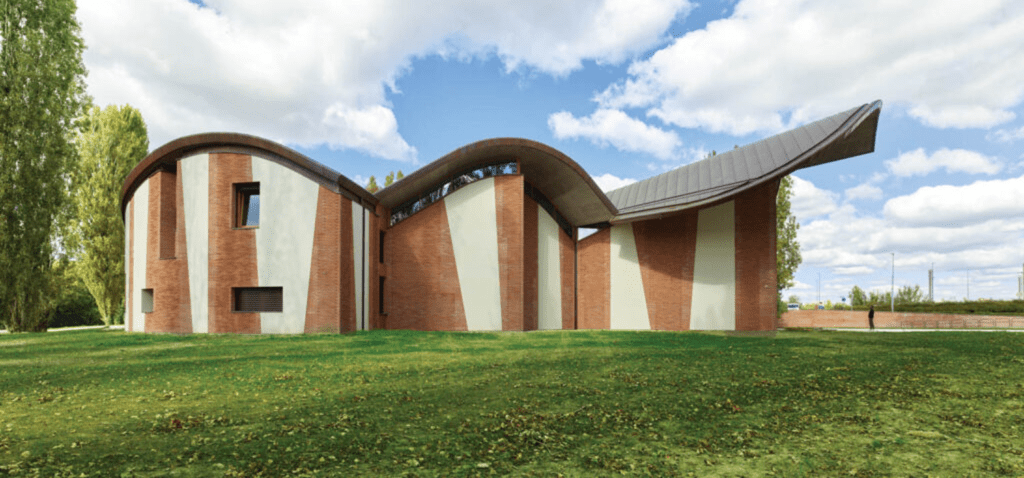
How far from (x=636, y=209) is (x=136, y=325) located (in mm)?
26148

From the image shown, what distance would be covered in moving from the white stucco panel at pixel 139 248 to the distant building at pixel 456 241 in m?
0.11

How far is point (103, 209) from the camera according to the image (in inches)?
1247

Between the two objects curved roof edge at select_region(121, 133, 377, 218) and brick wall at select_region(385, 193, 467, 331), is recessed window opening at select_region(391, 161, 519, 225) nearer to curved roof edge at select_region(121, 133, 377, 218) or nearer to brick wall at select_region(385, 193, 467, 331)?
brick wall at select_region(385, 193, 467, 331)

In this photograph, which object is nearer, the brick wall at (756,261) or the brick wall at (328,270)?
the brick wall at (328,270)

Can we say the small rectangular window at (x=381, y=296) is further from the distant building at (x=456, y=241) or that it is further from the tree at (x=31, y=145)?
the tree at (x=31, y=145)

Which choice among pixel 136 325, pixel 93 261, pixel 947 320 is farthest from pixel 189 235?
pixel 947 320

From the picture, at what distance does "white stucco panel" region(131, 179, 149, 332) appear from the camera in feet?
77.7

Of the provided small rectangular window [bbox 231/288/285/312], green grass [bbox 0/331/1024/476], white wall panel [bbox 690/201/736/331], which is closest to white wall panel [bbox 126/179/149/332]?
small rectangular window [bbox 231/288/285/312]

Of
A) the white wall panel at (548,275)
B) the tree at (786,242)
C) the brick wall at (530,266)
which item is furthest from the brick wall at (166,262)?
the tree at (786,242)

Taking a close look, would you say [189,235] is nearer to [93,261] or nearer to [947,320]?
[93,261]

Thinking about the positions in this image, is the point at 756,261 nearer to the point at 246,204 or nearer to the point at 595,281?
the point at 595,281

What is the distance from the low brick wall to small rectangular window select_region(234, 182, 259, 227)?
120 feet

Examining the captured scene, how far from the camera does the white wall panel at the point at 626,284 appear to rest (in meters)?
28.2

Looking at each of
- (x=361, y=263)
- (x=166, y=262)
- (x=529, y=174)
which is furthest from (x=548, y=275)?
(x=166, y=262)
